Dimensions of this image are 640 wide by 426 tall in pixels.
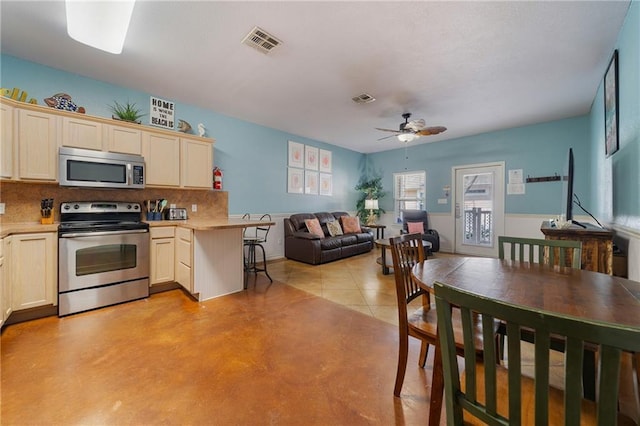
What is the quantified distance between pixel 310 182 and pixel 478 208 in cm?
381

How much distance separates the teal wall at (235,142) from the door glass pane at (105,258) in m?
1.77

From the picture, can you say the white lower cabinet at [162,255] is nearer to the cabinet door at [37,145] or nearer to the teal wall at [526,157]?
the cabinet door at [37,145]

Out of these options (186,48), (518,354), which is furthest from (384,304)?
(186,48)

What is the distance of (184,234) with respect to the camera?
3.12 m

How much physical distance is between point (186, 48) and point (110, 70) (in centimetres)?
121

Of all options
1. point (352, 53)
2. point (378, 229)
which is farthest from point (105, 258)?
point (378, 229)

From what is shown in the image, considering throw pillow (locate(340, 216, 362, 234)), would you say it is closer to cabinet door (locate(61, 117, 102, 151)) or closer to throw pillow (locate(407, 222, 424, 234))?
throw pillow (locate(407, 222, 424, 234))

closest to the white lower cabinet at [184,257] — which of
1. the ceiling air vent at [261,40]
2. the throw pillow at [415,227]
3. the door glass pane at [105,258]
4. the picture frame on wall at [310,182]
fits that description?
the door glass pane at [105,258]

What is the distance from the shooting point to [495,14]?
210 centimetres

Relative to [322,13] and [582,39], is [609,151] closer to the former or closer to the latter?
[582,39]

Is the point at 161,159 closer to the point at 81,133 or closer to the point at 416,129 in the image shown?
the point at 81,133

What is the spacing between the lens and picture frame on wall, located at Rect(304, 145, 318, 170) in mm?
5914

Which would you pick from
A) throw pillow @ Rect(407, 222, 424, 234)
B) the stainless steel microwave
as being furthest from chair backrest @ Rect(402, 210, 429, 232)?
the stainless steel microwave

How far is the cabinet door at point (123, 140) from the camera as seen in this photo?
306 centimetres
